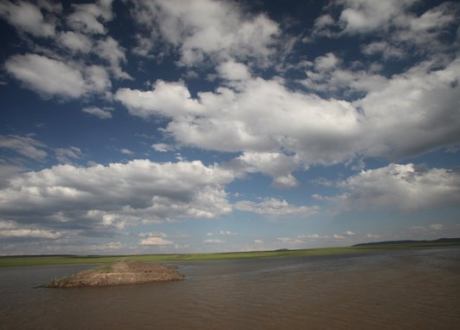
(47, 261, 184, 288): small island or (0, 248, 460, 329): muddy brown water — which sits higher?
(47, 261, 184, 288): small island

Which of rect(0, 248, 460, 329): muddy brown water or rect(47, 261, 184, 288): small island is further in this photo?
rect(47, 261, 184, 288): small island

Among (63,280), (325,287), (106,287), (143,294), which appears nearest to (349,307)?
(325,287)

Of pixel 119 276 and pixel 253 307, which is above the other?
pixel 119 276

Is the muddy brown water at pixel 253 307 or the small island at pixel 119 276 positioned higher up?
the small island at pixel 119 276

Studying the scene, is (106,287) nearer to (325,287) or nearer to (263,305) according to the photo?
(263,305)

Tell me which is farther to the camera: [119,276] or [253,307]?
[119,276]

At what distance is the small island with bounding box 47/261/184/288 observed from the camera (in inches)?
1766

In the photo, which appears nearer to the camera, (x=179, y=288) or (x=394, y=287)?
(x=394, y=287)

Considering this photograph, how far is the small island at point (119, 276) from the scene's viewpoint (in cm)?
4484

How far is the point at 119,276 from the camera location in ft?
152

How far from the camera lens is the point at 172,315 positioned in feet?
82.4

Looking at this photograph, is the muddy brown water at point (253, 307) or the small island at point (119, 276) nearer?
the muddy brown water at point (253, 307)

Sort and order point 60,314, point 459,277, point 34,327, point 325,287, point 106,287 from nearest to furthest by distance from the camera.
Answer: point 34,327 → point 60,314 → point 325,287 → point 459,277 → point 106,287

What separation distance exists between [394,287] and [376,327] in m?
16.8
